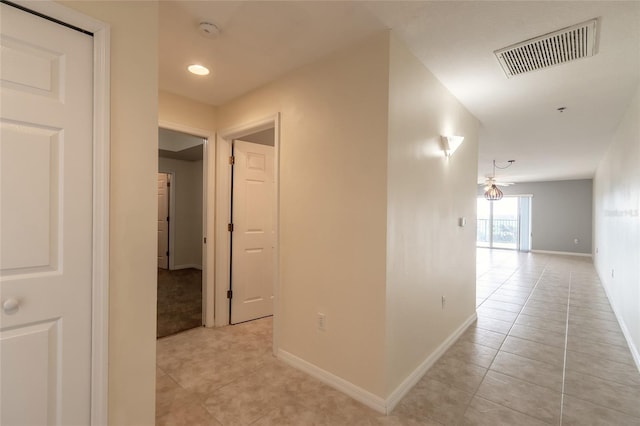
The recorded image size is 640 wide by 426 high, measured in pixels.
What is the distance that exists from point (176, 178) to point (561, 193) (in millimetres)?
11871

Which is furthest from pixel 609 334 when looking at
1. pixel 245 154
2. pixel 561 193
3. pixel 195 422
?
pixel 561 193

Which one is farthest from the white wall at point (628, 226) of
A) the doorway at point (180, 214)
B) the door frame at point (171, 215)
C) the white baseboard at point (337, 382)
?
the door frame at point (171, 215)

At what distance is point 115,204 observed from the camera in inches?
58.9

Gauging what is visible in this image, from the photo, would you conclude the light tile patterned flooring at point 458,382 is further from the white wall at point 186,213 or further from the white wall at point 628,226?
the white wall at point 186,213

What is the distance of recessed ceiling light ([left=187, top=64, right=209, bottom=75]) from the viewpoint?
2.50 metres

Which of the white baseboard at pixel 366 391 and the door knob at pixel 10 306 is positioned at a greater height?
the door knob at pixel 10 306

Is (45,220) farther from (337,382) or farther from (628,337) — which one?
(628,337)

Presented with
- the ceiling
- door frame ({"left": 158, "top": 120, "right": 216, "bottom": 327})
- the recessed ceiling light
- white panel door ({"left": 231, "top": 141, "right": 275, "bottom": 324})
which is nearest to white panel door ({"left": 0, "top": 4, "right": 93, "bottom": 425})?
the ceiling

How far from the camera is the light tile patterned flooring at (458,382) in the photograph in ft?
6.37

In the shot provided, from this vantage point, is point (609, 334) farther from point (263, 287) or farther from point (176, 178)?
point (176, 178)

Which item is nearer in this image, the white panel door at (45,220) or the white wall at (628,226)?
the white panel door at (45,220)

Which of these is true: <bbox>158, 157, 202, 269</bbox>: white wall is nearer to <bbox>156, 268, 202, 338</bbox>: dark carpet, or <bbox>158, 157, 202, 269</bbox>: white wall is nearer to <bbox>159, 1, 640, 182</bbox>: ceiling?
<bbox>156, 268, 202, 338</bbox>: dark carpet

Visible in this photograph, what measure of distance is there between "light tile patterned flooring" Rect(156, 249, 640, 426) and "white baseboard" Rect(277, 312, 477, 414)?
0.15 ft

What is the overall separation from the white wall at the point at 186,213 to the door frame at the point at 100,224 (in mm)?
5637
